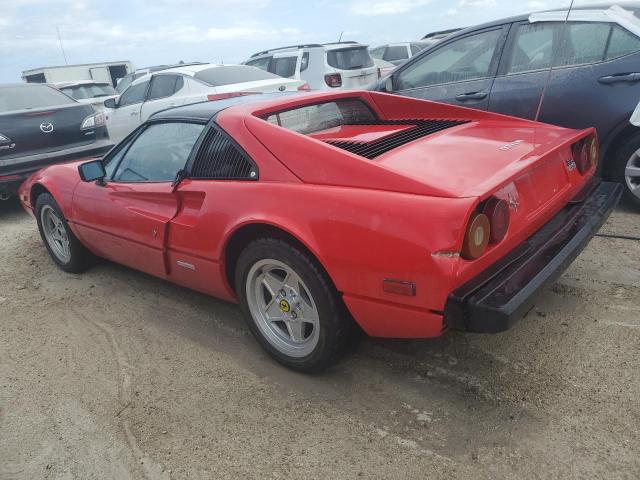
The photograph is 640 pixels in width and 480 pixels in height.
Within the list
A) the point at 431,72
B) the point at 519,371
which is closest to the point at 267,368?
the point at 519,371

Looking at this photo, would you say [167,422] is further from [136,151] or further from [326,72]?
[326,72]

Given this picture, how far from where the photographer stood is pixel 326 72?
10430 mm

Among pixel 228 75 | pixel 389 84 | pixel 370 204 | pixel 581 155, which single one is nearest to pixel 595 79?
pixel 581 155

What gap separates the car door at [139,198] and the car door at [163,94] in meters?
4.44

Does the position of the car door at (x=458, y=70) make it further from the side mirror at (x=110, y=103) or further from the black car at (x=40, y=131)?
the side mirror at (x=110, y=103)

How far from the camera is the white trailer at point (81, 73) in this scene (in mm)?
20125

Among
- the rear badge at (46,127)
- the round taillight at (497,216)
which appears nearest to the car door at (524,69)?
the round taillight at (497,216)

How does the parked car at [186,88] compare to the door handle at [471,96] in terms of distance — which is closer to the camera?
the door handle at [471,96]

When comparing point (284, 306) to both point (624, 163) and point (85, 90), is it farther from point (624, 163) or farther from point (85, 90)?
point (85, 90)

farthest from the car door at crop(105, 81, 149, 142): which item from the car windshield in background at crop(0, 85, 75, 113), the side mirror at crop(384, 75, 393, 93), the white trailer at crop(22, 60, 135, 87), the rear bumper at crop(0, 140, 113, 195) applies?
the white trailer at crop(22, 60, 135, 87)

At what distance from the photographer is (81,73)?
70.7ft

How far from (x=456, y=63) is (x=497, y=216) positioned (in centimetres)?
335

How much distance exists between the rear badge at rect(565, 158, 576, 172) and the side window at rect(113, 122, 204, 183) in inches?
78.3

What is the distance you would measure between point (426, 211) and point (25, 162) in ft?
18.2
